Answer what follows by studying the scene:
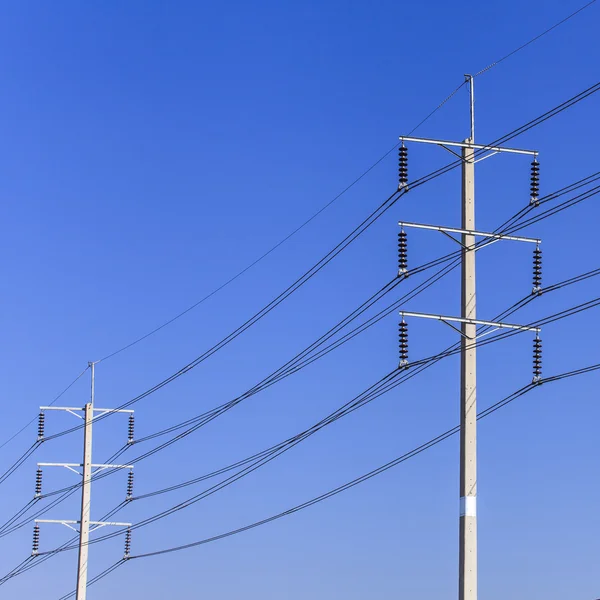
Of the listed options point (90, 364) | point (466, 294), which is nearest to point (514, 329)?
point (466, 294)

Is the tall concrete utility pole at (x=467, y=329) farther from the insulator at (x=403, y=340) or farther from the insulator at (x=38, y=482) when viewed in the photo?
the insulator at (x=38, y=482)

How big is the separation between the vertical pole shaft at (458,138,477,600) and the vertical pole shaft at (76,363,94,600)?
28654mm

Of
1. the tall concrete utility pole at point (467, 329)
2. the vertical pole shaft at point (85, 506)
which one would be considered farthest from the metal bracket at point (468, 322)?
the vertical pole shaft at point (85, 506)

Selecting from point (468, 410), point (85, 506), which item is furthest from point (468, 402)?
point (85, 506)

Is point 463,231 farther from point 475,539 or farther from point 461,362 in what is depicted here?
point 475,539

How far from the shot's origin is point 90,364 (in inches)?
2469

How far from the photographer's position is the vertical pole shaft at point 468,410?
2827 cm

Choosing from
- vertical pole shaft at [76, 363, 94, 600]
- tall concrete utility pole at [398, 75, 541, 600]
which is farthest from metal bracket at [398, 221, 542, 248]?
vertical pole shaft at [76, 363, 94, 600]

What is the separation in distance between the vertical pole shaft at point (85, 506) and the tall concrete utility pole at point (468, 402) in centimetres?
2864

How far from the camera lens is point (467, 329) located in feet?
98.5

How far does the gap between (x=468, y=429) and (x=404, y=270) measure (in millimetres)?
3588

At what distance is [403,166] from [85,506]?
30.5 meters

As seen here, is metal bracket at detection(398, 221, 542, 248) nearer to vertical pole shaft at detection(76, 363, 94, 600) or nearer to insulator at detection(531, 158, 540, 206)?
insulator at detection(531, 158, 540, 206)

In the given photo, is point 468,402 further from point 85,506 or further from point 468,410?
point 85,506
